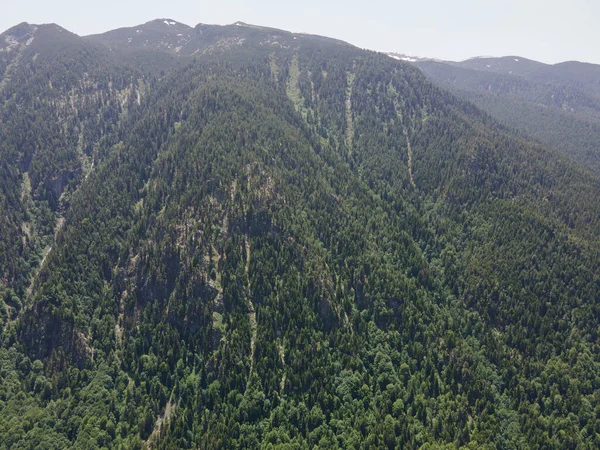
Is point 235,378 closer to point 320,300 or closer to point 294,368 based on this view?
point 294,368

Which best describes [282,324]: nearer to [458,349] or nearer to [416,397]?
[416,397]

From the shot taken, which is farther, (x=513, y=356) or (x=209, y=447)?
(x=513, y=356)

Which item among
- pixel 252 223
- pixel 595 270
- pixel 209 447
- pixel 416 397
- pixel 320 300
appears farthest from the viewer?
pixel 252 223

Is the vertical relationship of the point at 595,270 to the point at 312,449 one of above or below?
above

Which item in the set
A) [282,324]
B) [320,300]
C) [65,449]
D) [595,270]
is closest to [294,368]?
[282,324]

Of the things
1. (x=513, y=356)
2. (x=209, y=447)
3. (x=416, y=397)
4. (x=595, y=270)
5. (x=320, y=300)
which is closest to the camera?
(x=209, y=447)

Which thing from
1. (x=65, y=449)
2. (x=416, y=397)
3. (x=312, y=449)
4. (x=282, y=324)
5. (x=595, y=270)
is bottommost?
(x=65, y=449)

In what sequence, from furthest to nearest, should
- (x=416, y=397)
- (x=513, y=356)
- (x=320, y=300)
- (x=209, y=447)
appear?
1. (x=320, y=300)
2. (x=513, y=356)
3. (x=416, y=397)
4. (x=209, y=447)

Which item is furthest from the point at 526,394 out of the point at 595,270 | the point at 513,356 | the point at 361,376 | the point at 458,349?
the point at 595,270

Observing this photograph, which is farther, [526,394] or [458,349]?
[458,349]
